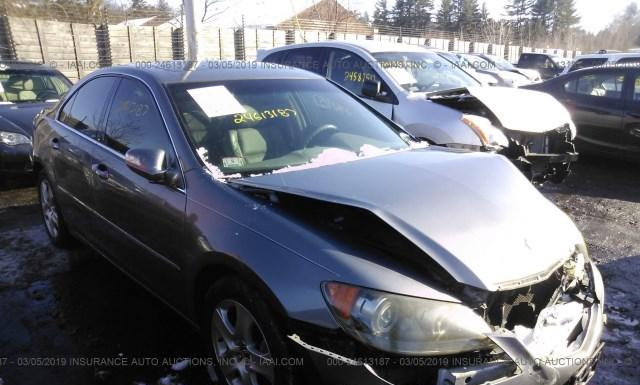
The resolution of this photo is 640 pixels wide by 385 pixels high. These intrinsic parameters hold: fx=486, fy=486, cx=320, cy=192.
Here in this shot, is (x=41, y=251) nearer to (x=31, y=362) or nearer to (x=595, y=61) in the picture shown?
(x=31, y=362)

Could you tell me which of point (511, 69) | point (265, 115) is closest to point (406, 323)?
point (265, 115)

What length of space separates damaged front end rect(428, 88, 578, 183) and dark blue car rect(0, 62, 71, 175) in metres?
5.15

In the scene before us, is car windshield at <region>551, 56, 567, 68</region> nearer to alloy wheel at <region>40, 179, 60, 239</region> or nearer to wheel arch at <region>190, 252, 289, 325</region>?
alloy wheel at <region>40, 179, 60, 239</region>

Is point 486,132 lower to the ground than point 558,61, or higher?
lower

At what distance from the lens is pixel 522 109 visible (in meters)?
5.28

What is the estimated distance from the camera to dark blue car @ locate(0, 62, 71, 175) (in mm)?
6145

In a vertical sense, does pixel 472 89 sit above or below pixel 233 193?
above

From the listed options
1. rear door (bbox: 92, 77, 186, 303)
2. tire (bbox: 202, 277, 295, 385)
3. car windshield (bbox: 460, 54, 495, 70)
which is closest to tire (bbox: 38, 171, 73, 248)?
rear door (bbox: 92, 77, 186, 303)

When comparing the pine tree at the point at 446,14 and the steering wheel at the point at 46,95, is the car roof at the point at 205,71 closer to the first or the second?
the steering wheel at the point at 46,95

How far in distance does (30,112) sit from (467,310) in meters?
6.75

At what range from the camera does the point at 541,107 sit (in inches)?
215

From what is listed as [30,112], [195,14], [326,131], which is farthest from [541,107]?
[30,112]

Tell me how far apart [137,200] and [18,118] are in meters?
4.76

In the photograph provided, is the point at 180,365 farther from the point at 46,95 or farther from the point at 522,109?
the point at 46,95
